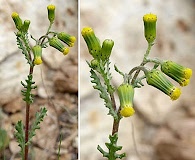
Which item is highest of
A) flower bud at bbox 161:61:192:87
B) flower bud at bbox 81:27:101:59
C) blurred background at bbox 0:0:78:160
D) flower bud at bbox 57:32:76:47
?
blurred background at bbox 0:0:78:160

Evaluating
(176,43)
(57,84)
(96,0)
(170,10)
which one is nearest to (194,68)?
(176,43)

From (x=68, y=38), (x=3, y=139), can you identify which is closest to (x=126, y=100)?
(x=68, y=38)

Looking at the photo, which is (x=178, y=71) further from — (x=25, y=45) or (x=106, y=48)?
(x=25, y=45)

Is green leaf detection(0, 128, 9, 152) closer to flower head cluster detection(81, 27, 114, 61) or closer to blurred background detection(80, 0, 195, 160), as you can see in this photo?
blurred background detection(80, 0, 195, 160)

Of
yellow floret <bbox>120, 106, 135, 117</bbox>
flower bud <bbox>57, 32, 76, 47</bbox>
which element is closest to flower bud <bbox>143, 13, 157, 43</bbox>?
yellow floret <bbox>120, 106, 135, 117</bbox>

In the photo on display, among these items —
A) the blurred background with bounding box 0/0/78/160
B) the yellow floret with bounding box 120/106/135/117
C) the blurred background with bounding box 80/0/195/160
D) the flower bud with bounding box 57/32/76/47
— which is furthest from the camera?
the blurred background with bounding box 80/0/195/160

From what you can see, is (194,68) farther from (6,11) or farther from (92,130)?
(6,11)
